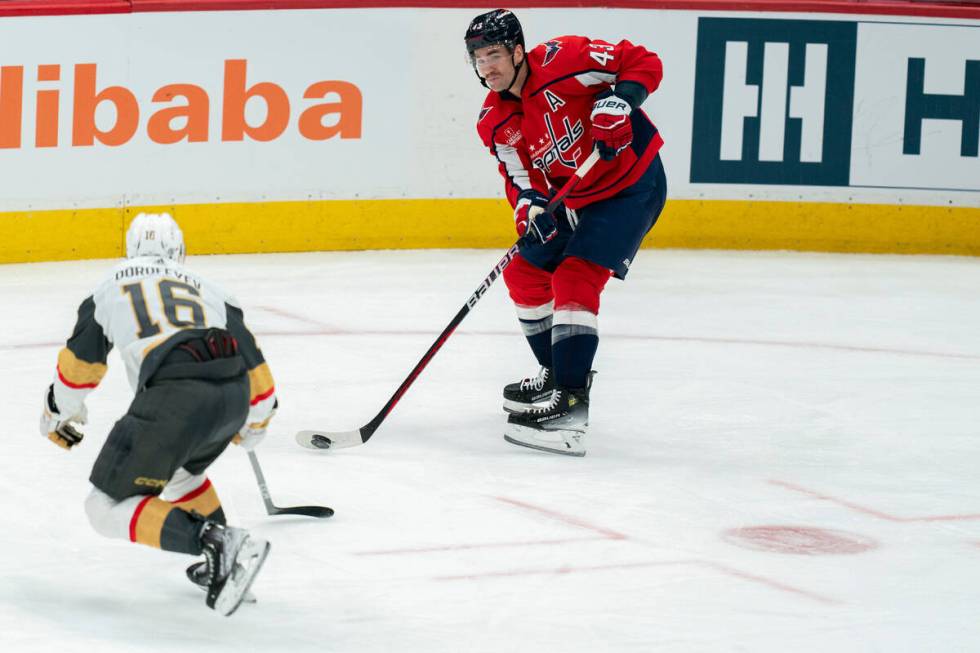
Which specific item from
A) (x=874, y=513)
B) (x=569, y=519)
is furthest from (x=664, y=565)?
(x=874, y=513)

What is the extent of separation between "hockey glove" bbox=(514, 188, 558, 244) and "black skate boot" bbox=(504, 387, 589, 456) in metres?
0.44

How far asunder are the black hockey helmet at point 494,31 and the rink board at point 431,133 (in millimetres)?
3498

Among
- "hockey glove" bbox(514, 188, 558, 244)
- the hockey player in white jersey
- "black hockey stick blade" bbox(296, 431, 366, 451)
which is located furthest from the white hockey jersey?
"hockey glove" bbox(514, 188, 558, 244)

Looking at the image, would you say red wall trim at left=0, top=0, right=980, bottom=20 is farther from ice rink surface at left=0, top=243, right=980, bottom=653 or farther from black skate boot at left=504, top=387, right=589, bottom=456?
black skate boot at left=504, top=387, right=589, bottom=456

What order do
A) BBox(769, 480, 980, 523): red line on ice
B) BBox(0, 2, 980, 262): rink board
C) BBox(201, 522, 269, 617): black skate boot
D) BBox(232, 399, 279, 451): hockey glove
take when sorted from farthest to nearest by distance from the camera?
1. BBox(0, 2, 980, 262): rink board
2. BBox(769, 480, 980, 523): red line on ice
3. BBox(232, 399, 279, 451): hockey glove
4. BBox(201, 522, 269, 617): black skate boot

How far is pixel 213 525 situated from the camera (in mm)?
2814

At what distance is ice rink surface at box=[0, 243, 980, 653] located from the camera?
2.96m

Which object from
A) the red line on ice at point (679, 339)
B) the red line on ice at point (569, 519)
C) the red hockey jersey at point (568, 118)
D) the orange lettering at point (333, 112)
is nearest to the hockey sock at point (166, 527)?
the red line on ice at point (569, 519)

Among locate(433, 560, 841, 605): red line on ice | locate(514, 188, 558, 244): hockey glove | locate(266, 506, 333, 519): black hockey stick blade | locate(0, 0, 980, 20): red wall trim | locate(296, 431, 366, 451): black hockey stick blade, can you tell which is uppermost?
locate(0, 0, 980, 20): red wall trim

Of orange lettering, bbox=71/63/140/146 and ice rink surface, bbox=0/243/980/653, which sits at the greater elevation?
orange lettering, bbox=71/63/140/146

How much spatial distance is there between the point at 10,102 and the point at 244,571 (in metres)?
4.99

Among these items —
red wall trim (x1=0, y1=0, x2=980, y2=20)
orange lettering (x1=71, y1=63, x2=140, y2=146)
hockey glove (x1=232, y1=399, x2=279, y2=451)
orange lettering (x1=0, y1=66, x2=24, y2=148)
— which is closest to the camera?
hockey glove (x1=232, y1=399, x2=279, y2=451)

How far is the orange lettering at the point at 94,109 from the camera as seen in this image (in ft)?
24.1

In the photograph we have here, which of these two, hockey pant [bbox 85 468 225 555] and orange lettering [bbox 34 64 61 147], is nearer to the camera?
hockey pant [bbox 85 468 225 555]
